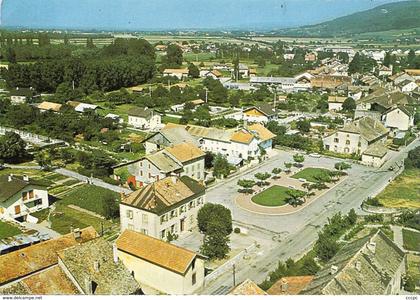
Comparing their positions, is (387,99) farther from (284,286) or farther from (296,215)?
(284,286)

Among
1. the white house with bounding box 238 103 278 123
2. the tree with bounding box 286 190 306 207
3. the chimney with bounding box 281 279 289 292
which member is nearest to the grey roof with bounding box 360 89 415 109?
the white house with bounding box 238 103 278 123

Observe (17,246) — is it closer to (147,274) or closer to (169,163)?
(147,274)

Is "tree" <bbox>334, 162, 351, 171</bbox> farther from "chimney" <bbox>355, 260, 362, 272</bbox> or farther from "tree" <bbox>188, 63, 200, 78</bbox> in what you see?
"tree" <bbox>188, 63, 200, 78</bbox>

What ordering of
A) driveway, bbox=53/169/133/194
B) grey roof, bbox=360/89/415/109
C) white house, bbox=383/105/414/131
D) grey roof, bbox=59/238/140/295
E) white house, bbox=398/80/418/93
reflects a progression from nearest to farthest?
grey roof, bbox=59/238/140/295
driveway, bbox=53/169/133/194
white house, bbox=383/105/414/131
grey roof, bbox=360/89/415/109
white house, bbox=398/80/418/93

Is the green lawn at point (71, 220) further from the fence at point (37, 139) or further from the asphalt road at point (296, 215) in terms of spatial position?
the fence at point (37, 139)

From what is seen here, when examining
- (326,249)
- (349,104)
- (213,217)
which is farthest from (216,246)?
(349,104)

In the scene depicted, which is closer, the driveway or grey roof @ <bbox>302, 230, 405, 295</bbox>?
grey roof @ <bbox>302, 230, 405, 295</bbox>

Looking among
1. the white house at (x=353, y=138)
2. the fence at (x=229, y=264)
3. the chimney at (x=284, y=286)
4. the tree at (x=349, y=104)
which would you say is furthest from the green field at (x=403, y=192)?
the tree at (x=349, y=104)

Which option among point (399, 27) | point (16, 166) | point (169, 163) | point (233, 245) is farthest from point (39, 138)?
point (399, 27)
